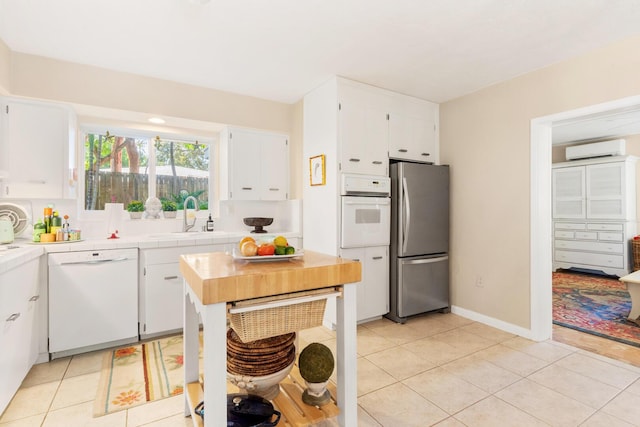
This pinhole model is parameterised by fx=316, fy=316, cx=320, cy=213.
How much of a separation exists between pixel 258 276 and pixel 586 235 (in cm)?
677

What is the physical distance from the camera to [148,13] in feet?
6.98

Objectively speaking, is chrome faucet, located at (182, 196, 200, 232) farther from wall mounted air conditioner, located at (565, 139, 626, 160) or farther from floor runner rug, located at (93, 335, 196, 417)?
wall mounted air conditioner, located at (565, 139, 626, 160)

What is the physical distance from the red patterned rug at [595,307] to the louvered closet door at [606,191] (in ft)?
3.75

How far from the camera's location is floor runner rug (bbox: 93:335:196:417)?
2.01 meters

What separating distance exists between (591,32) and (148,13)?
10.4 feet

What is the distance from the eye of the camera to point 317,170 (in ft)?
11.1

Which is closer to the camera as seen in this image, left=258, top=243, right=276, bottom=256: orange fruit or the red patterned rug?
left=258, top=243, right=276, bottom=256: orange fruit

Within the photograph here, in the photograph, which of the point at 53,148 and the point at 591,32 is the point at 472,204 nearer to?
the point at 591,32

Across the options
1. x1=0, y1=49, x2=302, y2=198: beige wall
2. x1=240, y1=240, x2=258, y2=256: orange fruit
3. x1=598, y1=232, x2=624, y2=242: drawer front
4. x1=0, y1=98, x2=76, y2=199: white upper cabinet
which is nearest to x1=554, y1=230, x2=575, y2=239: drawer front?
x1=598, y1=232, x2=624, y2=242: drawer front

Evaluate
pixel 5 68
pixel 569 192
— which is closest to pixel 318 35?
pixel 5 68

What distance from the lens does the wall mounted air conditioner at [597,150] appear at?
5.33 metres

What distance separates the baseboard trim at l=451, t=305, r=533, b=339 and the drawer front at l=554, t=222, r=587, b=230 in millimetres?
3943

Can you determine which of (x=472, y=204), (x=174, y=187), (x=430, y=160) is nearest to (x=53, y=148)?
(x=174, y=187)

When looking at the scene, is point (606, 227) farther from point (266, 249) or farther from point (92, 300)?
point (92, 300)
